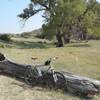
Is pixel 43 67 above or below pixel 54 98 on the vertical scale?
above

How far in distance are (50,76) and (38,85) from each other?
0.50 meters

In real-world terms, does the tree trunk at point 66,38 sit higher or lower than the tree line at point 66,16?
lower

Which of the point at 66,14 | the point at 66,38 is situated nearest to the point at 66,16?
the point at 66,14

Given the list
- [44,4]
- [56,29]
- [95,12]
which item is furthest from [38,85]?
[95,12]

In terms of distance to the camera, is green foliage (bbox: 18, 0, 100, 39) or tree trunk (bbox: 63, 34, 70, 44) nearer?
green foliage (bbox: 18, 0, 100, 39)

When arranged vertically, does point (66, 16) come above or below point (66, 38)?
above

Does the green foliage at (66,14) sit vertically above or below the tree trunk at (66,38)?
above

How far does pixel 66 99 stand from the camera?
27.4ft

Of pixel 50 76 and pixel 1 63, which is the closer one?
pixel 50 76

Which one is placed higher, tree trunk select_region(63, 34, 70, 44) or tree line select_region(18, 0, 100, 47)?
tree line select_region(18, 0, 100, 47)

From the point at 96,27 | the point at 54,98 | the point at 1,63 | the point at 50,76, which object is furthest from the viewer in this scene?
the point at 96,27

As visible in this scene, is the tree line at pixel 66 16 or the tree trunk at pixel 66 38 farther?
the tree trunk at pixel 66 38

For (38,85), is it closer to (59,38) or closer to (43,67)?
(43,67)

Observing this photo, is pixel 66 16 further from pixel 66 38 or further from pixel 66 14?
pixel 66 38
